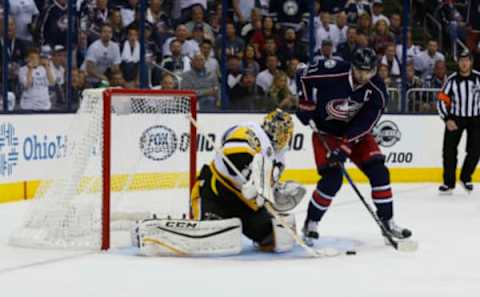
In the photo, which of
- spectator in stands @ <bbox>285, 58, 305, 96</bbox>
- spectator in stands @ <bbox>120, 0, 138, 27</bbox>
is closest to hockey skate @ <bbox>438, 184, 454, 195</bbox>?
spectator in stands @ <bbox>285, 58, 305, 96</bbox>

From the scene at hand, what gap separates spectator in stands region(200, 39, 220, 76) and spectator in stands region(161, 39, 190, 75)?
Answer: 0.71 feet

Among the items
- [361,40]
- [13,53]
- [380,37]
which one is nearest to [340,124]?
[13,53]

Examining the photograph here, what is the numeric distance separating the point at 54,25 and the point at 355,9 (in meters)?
3.75

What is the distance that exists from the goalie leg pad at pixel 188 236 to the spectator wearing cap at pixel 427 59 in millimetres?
6547

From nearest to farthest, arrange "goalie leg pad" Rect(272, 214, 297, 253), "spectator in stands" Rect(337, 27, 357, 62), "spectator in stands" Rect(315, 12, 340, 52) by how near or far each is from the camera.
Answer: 1. "goalie leg pad" Rect(272, 214, 297, 253)
2. "spectator in stands" Rect(315, 12, 340, 52)
3. "spectator in stands" Rect(337, 27, 357, 62)

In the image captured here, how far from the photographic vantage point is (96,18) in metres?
10.0

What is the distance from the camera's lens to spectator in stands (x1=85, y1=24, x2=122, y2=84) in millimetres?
9875

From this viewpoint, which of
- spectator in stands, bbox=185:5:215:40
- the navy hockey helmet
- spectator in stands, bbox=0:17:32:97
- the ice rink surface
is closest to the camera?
the ice rink surface

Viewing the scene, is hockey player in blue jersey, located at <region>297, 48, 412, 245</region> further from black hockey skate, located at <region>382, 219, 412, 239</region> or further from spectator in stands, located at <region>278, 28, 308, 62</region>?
spectator in stands, located at <region>278, 28, 308, 62</region>

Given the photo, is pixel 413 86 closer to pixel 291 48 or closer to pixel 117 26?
pixel 291 48

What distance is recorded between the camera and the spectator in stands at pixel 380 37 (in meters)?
11.7

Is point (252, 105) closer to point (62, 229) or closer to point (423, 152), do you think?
point (423, 152)

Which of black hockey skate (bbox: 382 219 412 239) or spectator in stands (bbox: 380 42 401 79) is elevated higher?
spectator in stands (bbox: 380 42 401 79)

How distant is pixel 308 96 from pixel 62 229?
1.58 metres
